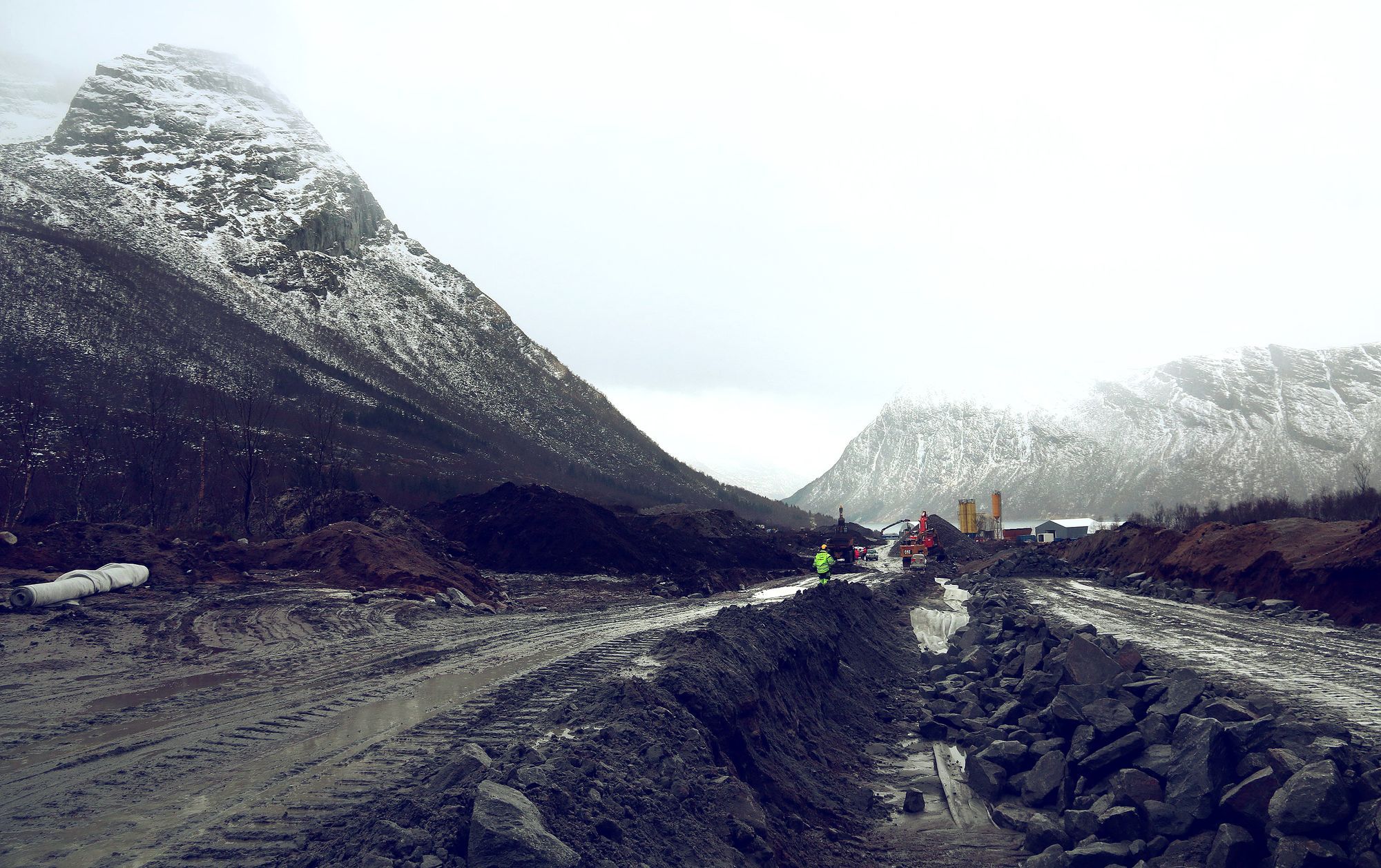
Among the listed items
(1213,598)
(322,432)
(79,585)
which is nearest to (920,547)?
(1213,598)

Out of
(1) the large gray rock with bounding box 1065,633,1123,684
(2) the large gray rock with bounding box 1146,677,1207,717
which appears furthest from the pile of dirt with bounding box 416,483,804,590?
(2) the large gray rock with bounding box 1146,677,1207,717

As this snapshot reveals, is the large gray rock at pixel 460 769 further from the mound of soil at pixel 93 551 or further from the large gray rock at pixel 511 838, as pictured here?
the mound of soil at pixel 93 551

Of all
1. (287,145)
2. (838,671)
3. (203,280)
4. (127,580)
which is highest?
(287,145)

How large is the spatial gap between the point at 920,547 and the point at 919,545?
0.17 m

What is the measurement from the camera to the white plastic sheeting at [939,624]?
21600mm

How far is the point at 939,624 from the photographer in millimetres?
24953

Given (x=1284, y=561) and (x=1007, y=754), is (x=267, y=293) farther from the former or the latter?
(x=1007, y=754)

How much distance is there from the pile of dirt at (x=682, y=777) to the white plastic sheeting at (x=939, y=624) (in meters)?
7.54

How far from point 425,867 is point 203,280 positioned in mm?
120485

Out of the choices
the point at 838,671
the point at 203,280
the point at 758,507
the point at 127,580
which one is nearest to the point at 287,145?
the point at 203,280

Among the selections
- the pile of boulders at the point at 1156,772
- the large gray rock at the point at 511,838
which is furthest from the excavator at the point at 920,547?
the large gray rock at the point at 511,838

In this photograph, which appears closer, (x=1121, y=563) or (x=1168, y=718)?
(x=1168, y=718)

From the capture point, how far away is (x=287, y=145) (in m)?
156

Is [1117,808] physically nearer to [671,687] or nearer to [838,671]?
[671,687]
